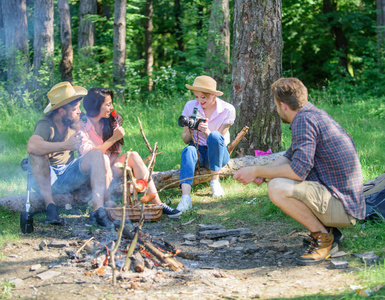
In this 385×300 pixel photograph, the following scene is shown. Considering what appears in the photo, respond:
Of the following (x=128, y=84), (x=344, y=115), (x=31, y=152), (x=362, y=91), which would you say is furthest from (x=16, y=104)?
(x=362, y=91)

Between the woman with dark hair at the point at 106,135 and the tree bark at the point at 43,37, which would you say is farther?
the tree bark at the point at 43,37

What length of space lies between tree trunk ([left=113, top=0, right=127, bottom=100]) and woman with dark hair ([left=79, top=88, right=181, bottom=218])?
6.41 m

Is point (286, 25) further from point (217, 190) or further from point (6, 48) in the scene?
point (217, 190)

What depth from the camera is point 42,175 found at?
459 cm

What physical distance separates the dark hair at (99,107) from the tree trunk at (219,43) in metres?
5.82

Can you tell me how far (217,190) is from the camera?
18.0ft

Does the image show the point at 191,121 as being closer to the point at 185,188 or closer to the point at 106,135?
the point at 185,188

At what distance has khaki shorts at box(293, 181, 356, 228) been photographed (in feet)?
11.0

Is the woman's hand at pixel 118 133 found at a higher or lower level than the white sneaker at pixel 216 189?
higher

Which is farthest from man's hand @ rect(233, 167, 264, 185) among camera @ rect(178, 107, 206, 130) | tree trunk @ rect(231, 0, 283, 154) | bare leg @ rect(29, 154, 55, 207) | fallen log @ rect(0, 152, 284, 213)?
tree trunk @ rect(231, 0, 283, 154)

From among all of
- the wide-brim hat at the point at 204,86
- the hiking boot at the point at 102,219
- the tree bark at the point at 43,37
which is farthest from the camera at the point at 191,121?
the tree bark at the point at 43,37

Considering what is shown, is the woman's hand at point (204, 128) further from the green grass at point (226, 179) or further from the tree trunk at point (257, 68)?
the tree trunk at point (257, 68)

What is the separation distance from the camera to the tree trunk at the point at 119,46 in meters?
11.5

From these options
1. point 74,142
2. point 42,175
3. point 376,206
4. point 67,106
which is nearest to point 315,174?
point 376,206
